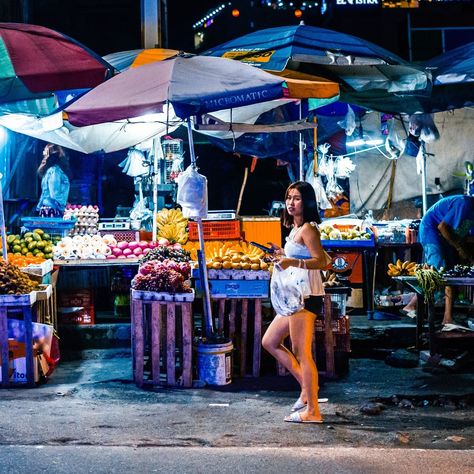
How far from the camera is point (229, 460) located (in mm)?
5383

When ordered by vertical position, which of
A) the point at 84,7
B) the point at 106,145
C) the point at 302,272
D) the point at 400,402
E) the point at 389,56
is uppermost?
the point at 84,7

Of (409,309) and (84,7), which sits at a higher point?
(84,7)

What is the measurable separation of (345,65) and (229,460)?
6.42 meters

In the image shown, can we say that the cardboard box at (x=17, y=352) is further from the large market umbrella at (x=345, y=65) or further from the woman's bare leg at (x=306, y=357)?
the large market umbrella at (x=345, y=65)

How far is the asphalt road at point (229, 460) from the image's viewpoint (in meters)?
5.19

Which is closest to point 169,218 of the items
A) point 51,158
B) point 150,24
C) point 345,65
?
point 51,158

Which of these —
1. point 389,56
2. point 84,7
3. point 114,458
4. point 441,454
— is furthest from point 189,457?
Answer: point 84,7

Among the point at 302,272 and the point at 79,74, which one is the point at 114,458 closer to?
the point at 302,272

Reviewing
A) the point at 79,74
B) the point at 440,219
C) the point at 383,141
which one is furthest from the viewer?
the point at 383,141

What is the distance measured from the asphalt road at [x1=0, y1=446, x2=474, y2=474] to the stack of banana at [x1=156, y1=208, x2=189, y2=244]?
21.5 feet

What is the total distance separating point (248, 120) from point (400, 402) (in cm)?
551

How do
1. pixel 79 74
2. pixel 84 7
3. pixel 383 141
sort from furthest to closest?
pixel 84 7 → pixel 383 141 → pixel 79 74

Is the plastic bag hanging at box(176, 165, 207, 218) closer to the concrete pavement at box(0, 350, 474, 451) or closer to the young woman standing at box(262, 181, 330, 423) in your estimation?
the young woman standing at box(262, 181, 330, 423)

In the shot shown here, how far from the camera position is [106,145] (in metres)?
11.3
